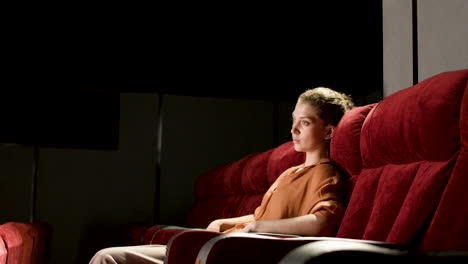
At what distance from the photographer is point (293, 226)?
5.45ft

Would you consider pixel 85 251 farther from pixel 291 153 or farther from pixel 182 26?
pixel 291 153

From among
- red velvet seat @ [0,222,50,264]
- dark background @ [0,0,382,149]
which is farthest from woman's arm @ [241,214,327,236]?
dark background @ [0,0,382,149]

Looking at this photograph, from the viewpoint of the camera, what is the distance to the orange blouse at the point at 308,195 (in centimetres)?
174

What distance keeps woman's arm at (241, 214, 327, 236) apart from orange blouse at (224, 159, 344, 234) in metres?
→ 0.04

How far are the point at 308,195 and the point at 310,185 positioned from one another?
35 millimetres

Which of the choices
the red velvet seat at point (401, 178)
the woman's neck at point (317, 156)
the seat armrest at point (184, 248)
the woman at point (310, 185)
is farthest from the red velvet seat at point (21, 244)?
the woman's neck at point (317, 156)

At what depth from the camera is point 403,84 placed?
6.84ft

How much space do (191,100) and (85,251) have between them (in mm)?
1368

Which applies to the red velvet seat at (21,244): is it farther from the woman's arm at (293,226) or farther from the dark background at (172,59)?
the dark background at (172,59)

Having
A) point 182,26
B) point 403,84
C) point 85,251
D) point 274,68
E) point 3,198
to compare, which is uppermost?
point 182,26

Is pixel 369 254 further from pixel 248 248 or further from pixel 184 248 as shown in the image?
pixel 184 248

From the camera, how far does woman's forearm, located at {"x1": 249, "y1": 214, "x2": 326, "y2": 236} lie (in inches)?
65.4

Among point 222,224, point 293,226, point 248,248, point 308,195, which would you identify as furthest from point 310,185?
point 248,248

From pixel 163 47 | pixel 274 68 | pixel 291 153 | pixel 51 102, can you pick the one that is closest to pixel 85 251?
pixel 51 102
